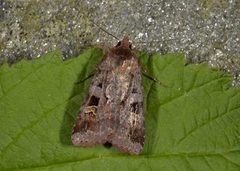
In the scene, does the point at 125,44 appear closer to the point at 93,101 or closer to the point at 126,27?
the point at 126,27

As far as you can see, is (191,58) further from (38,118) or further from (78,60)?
(38,118)

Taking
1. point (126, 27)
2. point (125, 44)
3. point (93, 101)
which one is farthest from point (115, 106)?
point (126, 27)

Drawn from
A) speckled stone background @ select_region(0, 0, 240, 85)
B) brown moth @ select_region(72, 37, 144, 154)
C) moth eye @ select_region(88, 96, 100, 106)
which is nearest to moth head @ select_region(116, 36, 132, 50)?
brown moth @ select_region(72, 37, 144, 154)

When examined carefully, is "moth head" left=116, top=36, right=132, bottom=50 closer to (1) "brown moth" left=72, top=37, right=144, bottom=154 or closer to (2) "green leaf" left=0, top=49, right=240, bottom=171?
(1) "brown moth" left=72, top=37, right=144, bottom=154

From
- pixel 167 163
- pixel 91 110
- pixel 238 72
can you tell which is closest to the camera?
pixel 167 163

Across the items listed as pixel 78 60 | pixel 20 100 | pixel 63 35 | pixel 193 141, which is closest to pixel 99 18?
pixel 63 35
